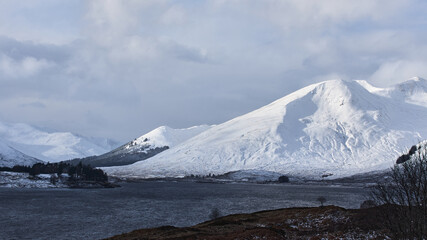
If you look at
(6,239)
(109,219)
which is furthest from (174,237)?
(109,219)

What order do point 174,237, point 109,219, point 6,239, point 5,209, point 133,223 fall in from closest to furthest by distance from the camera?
point 174,237 < point 6,239 < point 133,223 < point 109,219 < point 5,209

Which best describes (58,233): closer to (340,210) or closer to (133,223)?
(133,223)

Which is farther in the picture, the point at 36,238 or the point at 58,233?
the point at 58,233

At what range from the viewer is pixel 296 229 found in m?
64.9

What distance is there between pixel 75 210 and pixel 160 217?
27.9 metres

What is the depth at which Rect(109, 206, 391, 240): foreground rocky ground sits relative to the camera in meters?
54.8

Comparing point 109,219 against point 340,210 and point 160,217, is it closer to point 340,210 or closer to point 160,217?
point 160,217

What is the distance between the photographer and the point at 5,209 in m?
112

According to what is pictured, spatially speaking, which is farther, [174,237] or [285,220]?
[285,220]

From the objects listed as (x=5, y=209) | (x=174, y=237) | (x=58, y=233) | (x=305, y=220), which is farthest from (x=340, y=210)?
(x=5, y=209)

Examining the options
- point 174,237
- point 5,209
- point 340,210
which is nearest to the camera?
point 174,237

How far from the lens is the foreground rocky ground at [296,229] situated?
5484 centimetres

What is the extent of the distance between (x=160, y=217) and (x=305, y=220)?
4150 centimetres

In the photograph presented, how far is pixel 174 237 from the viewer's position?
55.7 meters
